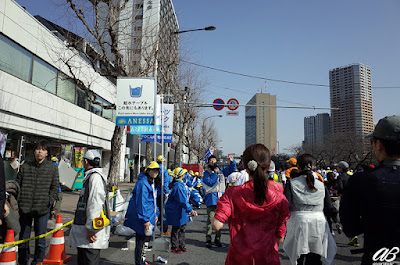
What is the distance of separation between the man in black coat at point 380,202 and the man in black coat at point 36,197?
4522 millimetres

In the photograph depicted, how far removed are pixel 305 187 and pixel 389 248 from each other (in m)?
2.49

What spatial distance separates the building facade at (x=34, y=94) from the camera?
12.8 metres

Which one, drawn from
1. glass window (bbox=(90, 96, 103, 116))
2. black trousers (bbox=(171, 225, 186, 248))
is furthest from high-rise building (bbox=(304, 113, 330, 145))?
black trousers (bbox=(171, 225, 186, 248))

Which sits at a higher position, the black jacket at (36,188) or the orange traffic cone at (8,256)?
the black jacket at (36,188)

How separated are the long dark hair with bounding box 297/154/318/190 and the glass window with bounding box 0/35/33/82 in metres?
13.0

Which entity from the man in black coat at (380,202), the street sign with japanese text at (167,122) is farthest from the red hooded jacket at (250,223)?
the street sign with japanese text at (167,122)

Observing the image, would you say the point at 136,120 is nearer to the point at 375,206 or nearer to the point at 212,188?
the point at 212,188

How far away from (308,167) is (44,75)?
15.7 meters

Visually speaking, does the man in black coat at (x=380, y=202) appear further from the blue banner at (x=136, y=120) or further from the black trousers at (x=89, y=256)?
the blue banner at (x=136, y=120)

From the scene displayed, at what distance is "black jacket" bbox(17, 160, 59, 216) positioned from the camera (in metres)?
4.65

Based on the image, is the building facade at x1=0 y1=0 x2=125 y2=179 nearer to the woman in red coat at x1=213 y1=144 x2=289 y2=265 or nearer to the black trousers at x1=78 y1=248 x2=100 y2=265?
the black trousers at x1=78 y1=248 x2=100 y2=265

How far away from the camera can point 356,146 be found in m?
51.4

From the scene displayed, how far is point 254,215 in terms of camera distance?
258 cm

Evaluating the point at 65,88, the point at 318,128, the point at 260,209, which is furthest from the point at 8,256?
the point at 318,128
